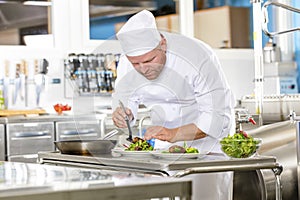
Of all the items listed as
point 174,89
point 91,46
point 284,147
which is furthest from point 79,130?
point 174,89

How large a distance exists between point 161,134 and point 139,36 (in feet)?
1.66

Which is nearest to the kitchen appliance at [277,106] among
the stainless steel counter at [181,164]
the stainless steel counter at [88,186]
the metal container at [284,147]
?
the metal container at [284,147]

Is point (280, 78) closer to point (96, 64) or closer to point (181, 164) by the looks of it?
point (96, 64)

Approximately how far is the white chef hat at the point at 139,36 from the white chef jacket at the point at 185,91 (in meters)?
0.18

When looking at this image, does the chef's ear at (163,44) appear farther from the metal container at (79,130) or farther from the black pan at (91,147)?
the metal container at (79,130)

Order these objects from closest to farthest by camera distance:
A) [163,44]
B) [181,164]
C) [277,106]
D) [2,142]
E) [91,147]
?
[181,164]
[91,147]
[163,44]
[277,106]
[2,142]

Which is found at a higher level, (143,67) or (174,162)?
(143,67)

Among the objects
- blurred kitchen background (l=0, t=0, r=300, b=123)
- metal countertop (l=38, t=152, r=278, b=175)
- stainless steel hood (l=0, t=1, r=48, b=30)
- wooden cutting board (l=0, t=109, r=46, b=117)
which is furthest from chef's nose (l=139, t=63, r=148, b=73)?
stainless steel hood (l=0, t=1, r=48, b=30)

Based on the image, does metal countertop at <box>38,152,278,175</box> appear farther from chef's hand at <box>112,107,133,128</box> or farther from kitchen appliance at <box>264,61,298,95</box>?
kitchen appliance at <box>264,61,298,95</box>

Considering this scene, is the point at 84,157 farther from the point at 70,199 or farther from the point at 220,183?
the point at 70,199

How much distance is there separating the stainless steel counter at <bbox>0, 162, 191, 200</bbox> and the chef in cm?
152

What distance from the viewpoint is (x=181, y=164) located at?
8.61ft

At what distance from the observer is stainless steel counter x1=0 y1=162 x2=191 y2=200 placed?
4.73ft

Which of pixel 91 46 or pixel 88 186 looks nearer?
pixel 88 186
